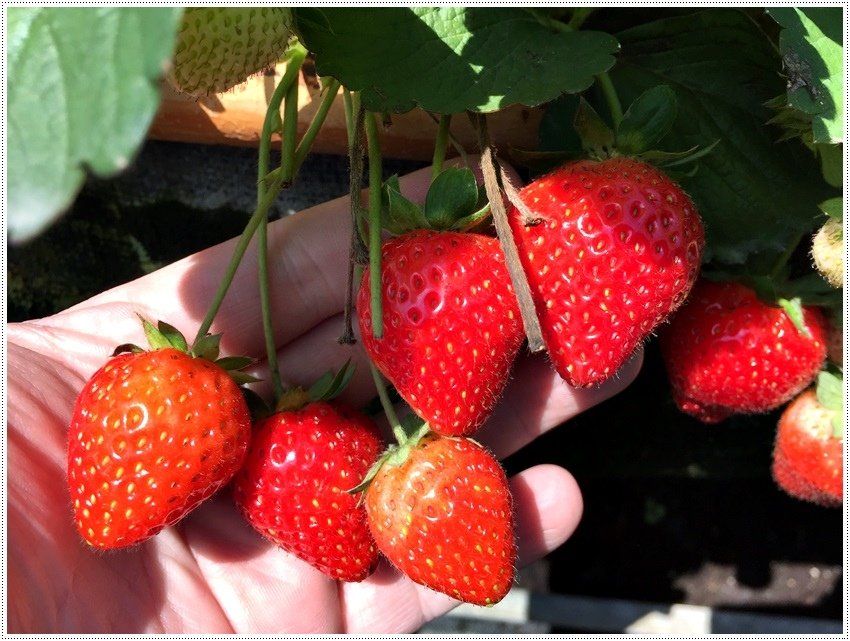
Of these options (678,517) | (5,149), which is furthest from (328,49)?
(678,517)

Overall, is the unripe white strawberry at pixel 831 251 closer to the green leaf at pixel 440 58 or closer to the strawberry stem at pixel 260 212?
the green leaf at pixel 440 58

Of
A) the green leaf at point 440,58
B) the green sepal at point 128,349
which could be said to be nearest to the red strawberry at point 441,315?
the green leaf at point 440,58

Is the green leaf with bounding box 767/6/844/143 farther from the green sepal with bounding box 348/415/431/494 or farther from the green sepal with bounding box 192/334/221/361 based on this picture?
the green sepal with bounding box 192/334/221/361

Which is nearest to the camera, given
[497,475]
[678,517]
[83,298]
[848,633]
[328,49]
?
[328,49]

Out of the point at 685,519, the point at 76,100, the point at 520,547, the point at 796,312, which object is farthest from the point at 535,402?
the point at 76,100

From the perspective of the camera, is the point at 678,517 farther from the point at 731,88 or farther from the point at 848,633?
the point at 731,88

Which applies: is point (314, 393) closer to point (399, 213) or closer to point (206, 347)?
point (206, 347)
